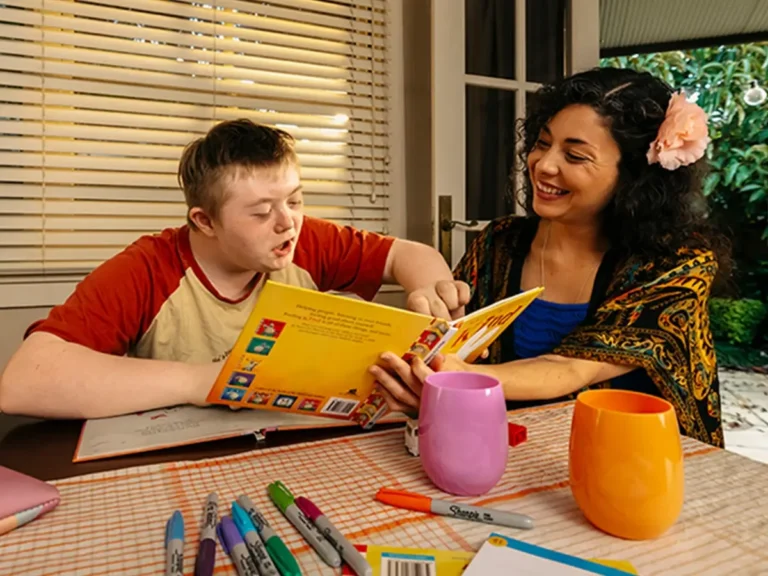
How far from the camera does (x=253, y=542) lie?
486 millimetres

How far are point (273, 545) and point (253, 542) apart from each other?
0.7 inches

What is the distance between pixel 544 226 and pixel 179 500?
3.46 ft

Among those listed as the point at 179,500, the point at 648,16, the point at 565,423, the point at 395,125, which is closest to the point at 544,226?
the point at 565,423

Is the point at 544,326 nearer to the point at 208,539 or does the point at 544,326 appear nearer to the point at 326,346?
the point at 326,346

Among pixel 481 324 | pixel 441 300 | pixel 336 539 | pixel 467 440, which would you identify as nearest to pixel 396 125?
pixel 441 300

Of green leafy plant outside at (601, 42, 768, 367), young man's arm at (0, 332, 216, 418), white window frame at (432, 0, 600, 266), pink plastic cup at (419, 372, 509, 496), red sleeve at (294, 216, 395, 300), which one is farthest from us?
green leafy plant outside at (601, 42, 768, 367)

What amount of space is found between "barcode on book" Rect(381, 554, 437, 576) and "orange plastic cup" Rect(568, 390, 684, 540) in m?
0.16

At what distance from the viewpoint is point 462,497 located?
0.59 meters

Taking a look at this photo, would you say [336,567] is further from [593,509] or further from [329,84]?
[329,84]

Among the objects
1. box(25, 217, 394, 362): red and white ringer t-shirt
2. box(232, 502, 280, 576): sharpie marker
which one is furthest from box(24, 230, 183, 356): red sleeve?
box(232, 502, 280, 576): sharpie marker

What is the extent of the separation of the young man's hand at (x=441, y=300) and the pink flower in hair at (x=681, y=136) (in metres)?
0.52

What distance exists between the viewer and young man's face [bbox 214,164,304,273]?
1.08 metres

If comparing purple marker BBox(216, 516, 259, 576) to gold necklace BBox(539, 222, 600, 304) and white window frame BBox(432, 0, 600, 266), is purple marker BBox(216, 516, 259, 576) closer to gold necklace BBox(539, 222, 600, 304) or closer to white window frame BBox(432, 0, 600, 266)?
gold necklace BBox(539, 222, 600, 304)

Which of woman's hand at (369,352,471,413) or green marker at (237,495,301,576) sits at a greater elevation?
woman's hand at (369,352,471,413)
